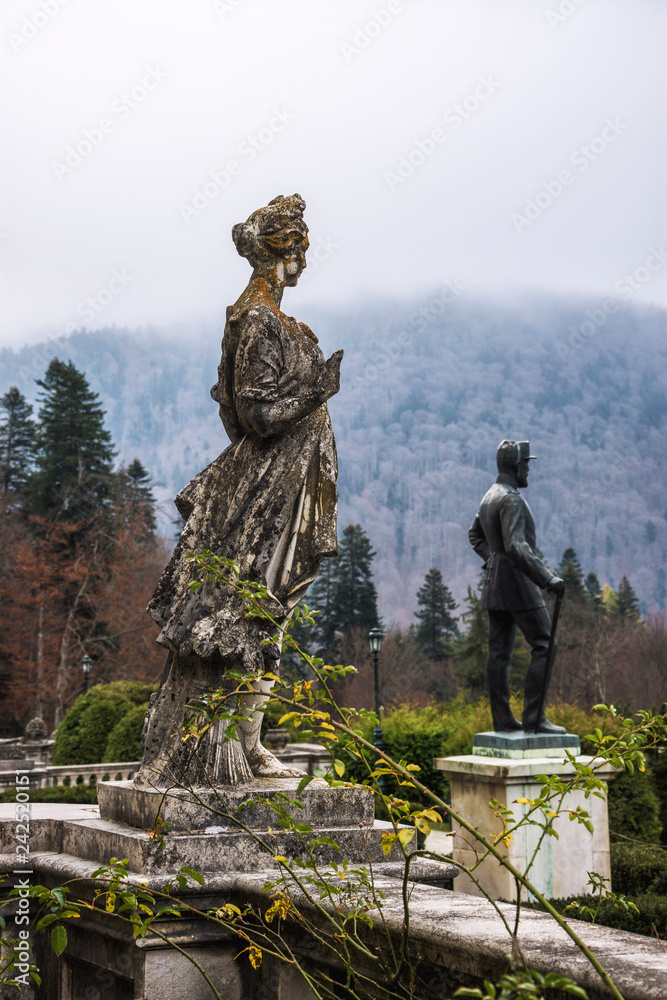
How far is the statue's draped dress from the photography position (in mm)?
3686

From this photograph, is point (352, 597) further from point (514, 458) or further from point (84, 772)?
point (514, 458)

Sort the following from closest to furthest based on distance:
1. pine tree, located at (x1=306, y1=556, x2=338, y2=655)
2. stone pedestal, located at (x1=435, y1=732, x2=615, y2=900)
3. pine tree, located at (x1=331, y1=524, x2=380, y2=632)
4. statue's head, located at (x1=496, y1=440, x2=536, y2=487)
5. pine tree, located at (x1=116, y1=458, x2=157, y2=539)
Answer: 1. stone pedestal, located at (x1=435, y1=732, x2=615, y2=900)
2. statue's head, located at (x1=496, y1=440, x2=536, y2=487)
3. pine tree, located at (x1=116, y1=458, x2=157, y2=539)
4. pine tree, located at (x1=331, y1=524, x2=380, y2=632)
5. pine tree, located at (x1=306, y1=556, x2=338, y2=655)

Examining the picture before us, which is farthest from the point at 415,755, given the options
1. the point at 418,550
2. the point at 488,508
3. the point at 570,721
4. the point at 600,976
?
the point at 418,550

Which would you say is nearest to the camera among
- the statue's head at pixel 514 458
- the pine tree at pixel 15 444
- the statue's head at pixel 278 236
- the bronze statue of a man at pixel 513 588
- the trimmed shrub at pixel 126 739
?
the statue's head at pixel 278 236

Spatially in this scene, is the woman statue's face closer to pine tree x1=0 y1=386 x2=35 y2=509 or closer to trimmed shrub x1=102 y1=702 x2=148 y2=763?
trimmed shrub x1=102 y1=702 x2=148 y2=763

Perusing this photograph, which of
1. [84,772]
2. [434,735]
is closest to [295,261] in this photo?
[434,735]

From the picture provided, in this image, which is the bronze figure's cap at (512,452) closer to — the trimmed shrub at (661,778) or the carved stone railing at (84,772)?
the trimmed shrub at (661,778)

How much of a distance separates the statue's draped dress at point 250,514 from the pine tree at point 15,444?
44.1m

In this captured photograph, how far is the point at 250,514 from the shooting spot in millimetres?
3887

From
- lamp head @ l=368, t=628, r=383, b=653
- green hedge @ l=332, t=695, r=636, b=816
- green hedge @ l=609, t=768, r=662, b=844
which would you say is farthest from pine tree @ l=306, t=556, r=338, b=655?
green hedge @ l=609, t=768, r=662, b=844

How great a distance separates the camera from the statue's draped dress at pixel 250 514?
369cm

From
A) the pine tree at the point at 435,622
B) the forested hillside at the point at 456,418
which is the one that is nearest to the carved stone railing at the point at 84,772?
the pine tree at the point at 435,622

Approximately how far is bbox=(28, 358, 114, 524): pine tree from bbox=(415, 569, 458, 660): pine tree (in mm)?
22693

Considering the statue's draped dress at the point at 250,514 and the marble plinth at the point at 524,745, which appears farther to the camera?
the marble plinth at the point at 524,745
